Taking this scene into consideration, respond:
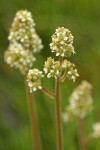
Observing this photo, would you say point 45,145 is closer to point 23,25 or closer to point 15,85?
point 15,85

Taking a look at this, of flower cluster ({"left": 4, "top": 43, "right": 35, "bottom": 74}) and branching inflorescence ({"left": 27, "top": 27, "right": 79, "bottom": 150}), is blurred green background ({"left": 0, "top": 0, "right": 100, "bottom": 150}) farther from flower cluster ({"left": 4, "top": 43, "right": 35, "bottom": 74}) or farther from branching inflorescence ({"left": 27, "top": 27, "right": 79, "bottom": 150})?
branching inflorescence ({"left": 27, "top": 27, "right": 79, "bottom": 150})

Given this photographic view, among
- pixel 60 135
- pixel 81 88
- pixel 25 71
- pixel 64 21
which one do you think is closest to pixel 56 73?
pixel 60 135

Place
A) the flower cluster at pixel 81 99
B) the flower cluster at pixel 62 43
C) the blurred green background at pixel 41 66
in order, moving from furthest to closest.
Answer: the blurred green background at pixel 41 66 < the flower cluster at pixel 81 99 < the flower cluster at pixel 62 43

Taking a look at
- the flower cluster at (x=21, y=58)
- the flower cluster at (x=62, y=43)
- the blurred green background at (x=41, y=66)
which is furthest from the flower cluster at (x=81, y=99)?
the flower cluster at (x=62, y=43)

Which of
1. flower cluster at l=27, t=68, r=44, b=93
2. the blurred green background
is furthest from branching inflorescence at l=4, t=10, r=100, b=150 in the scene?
the blurred green background

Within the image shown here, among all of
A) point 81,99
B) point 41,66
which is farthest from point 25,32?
point 41,66

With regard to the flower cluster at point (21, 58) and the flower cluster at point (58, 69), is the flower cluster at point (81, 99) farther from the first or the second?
the flower cluster at point (58, 69)

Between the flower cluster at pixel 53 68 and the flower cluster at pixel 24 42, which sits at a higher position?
the flower cluster at pixel 24 42
